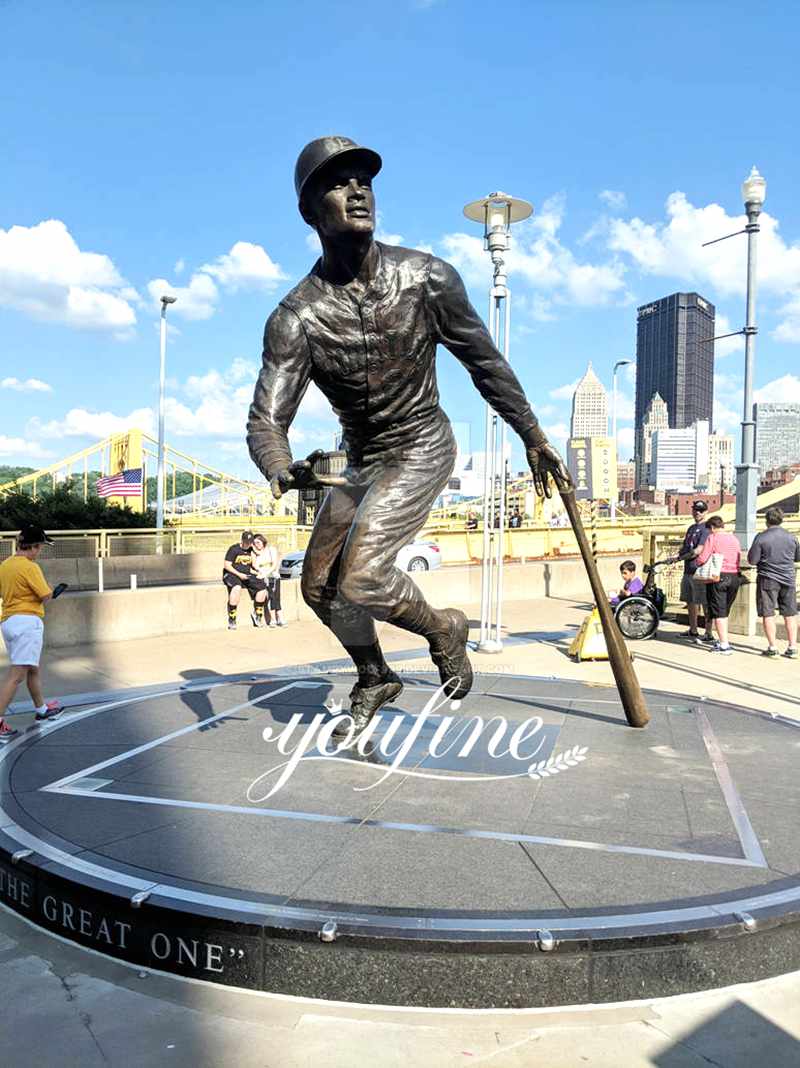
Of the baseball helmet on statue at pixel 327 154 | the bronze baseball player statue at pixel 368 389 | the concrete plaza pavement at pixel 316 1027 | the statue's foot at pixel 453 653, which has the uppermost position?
the baseball helmet on statue at pixel 327 154

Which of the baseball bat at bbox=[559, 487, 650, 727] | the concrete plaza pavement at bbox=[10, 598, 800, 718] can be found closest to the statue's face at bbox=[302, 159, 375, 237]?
the baseball bat at bbox=[559, 487, 650, 727]

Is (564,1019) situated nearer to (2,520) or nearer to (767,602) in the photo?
(767,602)

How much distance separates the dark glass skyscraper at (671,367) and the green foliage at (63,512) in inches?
6057

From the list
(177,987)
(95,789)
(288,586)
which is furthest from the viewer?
(288,586)

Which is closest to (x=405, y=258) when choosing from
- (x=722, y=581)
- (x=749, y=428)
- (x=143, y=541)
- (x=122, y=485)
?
(x=722, y=581)

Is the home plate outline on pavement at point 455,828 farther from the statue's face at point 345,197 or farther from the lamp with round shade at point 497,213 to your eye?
the lamp with round shade at point 497,213

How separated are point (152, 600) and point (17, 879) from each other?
806 cm

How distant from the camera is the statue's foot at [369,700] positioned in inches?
194

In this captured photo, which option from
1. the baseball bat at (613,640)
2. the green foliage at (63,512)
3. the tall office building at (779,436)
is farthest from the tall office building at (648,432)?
the baseball bat at (613,640)

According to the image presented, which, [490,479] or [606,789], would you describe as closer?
[606,789]

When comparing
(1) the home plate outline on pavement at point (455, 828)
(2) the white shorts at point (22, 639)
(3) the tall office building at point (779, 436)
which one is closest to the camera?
(1) the home plate outline on pavement at point (455, 828)

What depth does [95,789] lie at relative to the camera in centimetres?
412

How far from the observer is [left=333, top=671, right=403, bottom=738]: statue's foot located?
16.2 ft

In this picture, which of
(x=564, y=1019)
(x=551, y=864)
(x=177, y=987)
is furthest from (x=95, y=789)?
(x=564, y=1019)
